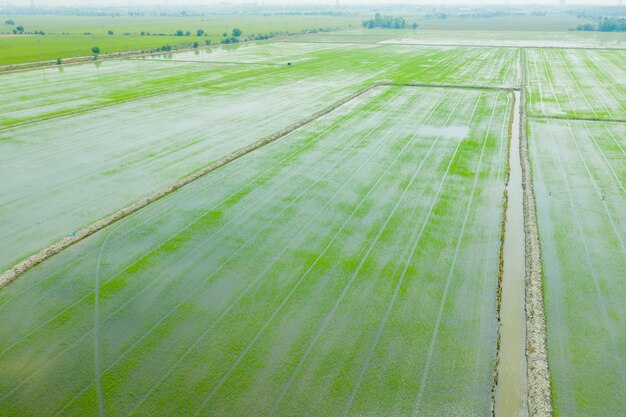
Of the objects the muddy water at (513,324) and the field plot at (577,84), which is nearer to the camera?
the muddy water at (513,324)

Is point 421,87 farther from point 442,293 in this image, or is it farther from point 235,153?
point 442,293

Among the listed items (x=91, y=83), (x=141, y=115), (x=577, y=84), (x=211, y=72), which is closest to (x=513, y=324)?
A: (x=141, y=115)

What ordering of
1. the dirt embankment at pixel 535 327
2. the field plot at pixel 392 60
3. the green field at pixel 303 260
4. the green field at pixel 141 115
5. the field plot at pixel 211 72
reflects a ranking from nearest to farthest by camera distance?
the dirt embankment at pixel 535 327
the green field at pixel 303 260
the green field at pixel 141 115
the field plot at pixel 211 72
the field plot at pixel 392 60

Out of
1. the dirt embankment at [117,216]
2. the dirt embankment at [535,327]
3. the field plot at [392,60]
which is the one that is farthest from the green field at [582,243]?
the dirt embankment at [117,216]

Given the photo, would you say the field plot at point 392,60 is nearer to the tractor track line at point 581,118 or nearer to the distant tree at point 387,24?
the tractor track line at point 581,118

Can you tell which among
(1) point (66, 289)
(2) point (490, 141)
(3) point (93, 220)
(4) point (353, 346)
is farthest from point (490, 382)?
(2) point (490, 141)

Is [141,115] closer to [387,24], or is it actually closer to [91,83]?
[91,83]

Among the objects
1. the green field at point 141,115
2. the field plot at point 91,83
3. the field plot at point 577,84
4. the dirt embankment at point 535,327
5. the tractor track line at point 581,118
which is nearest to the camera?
the dirt embankment at point 535,327

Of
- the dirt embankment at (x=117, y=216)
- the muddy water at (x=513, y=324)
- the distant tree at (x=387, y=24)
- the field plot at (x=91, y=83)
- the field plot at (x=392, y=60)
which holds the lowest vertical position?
the muddy water at (x=513, y=324)
